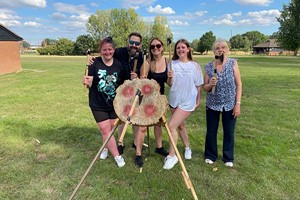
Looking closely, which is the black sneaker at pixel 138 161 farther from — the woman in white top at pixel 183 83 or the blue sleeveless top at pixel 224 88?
the blue sleeveless top at pixel 224 88

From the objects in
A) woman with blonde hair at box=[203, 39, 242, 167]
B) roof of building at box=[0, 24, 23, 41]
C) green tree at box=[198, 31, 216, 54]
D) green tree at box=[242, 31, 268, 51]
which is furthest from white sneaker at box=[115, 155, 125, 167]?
green tree at box=[242, 31, 268, 51]

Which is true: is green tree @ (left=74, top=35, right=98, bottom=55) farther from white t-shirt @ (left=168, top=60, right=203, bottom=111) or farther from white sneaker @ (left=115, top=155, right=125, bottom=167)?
white t-shirt @ (left=168, top=60, right=203, bottom=111)

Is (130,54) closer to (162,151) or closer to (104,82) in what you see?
(104,82)

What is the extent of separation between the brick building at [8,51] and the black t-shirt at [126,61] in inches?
823

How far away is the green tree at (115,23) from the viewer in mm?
82750

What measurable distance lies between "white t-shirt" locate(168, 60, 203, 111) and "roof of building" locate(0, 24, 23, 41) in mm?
22017

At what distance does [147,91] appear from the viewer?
383 centimetres

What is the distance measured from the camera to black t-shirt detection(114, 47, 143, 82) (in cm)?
477

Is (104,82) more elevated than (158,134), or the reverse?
(104,82)

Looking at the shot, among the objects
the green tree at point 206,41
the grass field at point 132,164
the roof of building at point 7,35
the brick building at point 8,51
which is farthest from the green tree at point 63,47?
the grass field at point 132,164

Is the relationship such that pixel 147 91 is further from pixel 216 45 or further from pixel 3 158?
pixel 3 158

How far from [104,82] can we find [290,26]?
44.0m

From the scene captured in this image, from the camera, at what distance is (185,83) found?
4.41 meters

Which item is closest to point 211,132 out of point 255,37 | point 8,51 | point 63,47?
point 8,51
